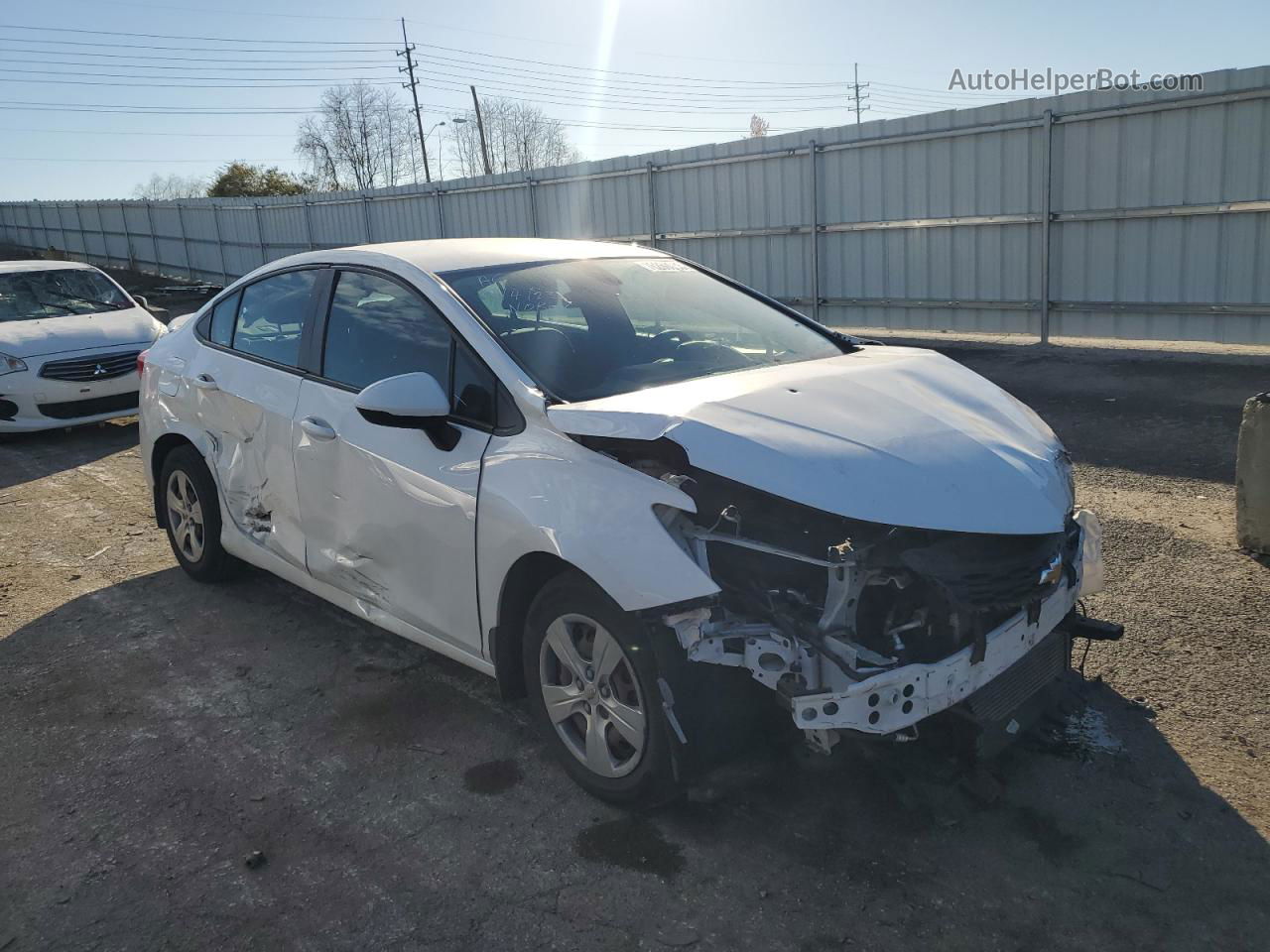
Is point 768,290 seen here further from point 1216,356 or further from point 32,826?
point 32,826

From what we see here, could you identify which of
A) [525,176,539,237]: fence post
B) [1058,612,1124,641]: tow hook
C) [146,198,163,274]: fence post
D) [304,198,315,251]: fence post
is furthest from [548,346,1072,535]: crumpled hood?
[146,198,163,274]: fence post

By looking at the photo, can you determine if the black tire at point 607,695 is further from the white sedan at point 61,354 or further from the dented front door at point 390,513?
the white sedan at point 61,354

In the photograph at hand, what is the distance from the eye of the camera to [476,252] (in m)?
4.32

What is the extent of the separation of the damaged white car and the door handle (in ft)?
0.06

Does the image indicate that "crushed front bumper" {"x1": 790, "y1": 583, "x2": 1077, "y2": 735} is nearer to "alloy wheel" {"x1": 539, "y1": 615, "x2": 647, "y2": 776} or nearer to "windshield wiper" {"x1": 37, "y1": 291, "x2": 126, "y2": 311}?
"alloy wheel" {"x1": 539, "y1": 615, "x2": 647, "y2": 776}

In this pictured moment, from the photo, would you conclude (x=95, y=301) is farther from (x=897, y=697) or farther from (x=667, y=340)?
(x=897, y=697)

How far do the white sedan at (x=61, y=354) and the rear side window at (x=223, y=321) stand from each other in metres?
5.15

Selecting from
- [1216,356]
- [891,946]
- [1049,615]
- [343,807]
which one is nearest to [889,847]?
[891,946]

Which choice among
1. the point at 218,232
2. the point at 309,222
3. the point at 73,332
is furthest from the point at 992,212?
the point at 218,232

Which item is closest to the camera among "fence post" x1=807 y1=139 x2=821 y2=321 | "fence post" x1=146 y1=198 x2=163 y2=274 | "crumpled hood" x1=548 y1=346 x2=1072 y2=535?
"crumpled hood" x1=548 y1=346 x2=1072 y2=535

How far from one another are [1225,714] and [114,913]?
358cm

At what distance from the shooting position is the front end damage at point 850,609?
276 cm

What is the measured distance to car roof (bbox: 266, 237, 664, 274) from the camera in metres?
4.16

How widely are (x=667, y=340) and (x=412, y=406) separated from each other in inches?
42.7
